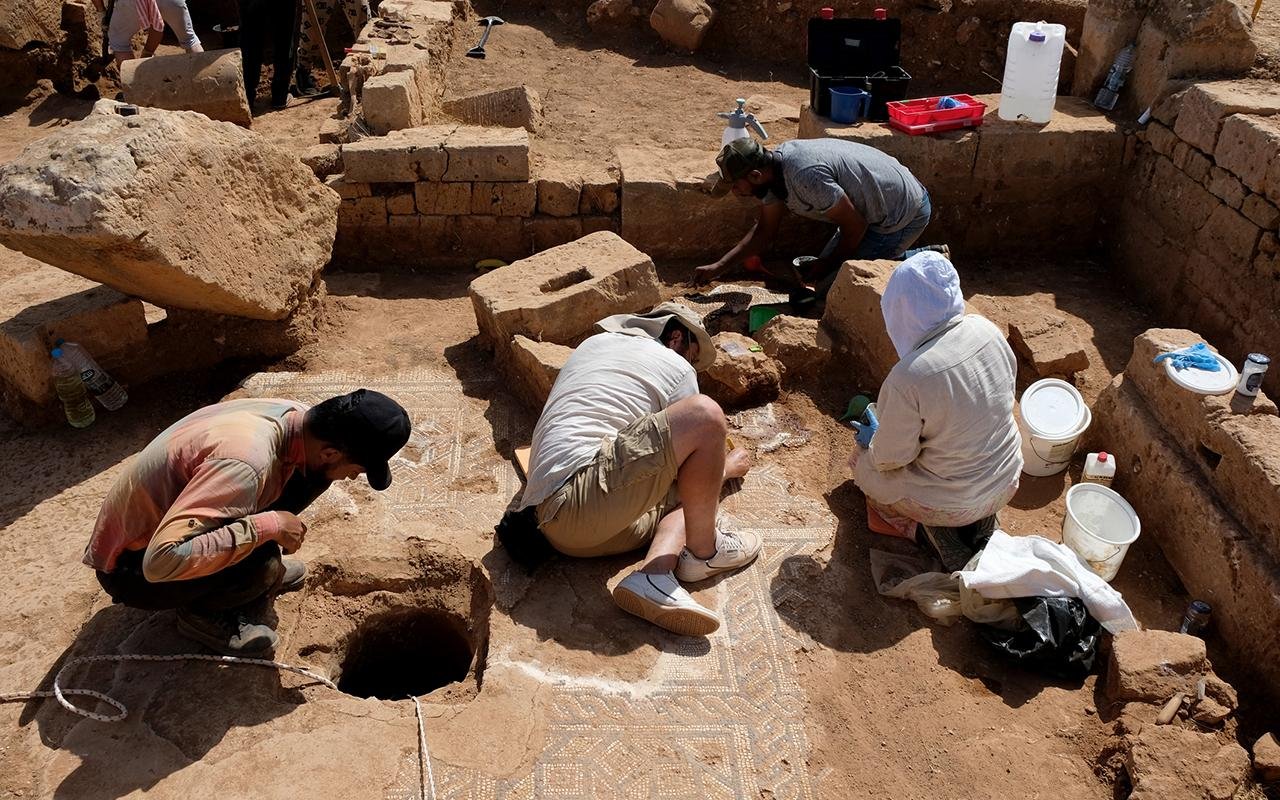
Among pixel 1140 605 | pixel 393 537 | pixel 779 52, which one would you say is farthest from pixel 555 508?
pixel 779 52

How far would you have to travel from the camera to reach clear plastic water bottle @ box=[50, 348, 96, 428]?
5039mm

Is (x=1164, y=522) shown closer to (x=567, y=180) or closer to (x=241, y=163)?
(x=567, y=180)

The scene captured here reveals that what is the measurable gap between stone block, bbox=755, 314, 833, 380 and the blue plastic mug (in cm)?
210

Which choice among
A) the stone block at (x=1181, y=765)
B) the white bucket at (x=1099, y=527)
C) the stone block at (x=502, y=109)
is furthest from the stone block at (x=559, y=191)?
A: the stone block at (x=1181, y=765)

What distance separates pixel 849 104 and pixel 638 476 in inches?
169

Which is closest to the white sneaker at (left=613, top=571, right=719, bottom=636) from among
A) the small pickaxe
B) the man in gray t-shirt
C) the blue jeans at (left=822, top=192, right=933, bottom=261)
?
the man in gray t-shirt

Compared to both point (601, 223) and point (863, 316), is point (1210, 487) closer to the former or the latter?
point (863, 316)

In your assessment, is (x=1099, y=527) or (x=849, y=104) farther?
(x=849, y=104)

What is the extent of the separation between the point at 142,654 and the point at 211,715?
456 mm

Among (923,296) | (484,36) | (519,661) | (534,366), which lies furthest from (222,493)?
(484,36)

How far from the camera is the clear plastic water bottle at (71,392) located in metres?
5.04

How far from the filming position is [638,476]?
394cm

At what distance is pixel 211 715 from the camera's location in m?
3.51

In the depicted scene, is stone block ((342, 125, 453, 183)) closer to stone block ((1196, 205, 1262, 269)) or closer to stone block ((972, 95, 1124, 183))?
stone block ((972, 95, 1124, 183))
